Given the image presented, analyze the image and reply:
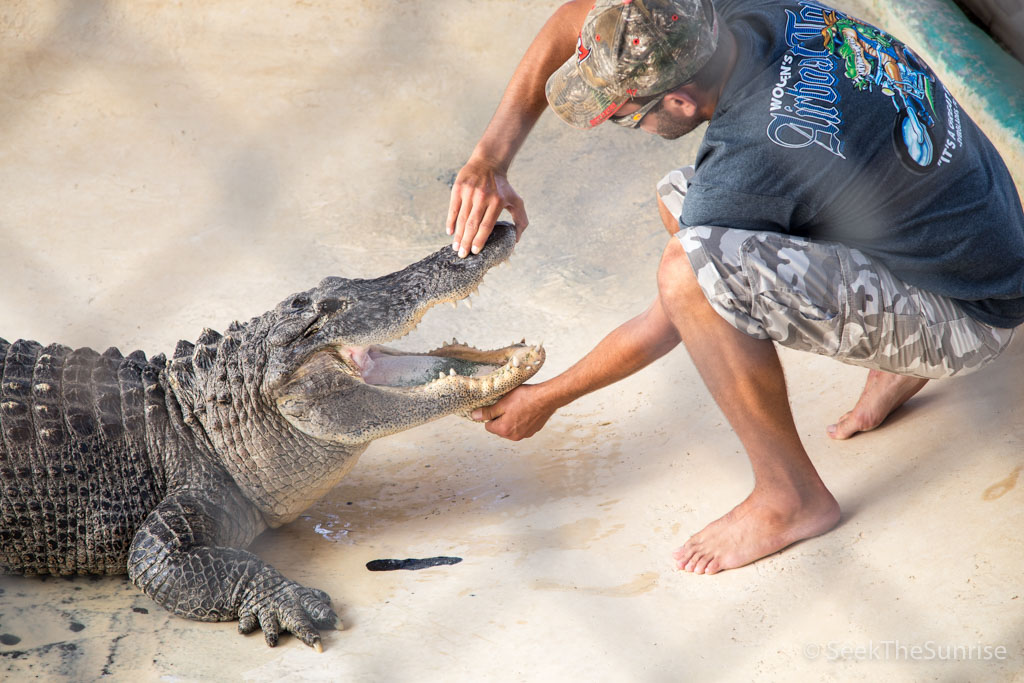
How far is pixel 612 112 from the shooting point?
6.09 feet

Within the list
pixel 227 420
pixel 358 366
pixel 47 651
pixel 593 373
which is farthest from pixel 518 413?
pixel 47 651

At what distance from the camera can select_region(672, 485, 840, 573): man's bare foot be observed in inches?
76.1

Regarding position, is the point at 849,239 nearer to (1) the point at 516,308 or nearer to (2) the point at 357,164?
(1) the point at 516,308

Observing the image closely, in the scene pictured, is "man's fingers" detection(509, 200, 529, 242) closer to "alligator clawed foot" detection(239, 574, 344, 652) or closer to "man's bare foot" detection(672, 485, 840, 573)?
"man's bare foot" detection(672, 485, 840, 573)

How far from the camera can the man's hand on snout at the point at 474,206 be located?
2.28 meters

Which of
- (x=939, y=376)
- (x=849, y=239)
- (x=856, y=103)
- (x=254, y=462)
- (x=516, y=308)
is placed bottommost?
(x=516, y=308)

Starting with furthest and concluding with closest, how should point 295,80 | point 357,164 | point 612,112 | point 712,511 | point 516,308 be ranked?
1. point 295,80
2. point 357,164
3. point 516,308
4. point 712,511
5. point 612,112

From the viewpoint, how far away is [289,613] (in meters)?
1.99

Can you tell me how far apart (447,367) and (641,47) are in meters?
1.02

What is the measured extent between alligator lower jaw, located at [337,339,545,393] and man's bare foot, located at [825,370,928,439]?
33.3 inches

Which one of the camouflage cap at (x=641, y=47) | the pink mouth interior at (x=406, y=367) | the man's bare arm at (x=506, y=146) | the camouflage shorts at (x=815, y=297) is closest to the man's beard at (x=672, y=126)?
the camouflage cap at (x=641, y=47)

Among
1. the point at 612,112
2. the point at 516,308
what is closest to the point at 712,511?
the point at 612,112

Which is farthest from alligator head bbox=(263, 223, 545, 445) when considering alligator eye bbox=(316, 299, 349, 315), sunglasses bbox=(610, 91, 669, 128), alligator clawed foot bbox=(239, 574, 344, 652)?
sunglasses bbox=(610, 91, 669, 128)

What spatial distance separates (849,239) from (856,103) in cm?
29
